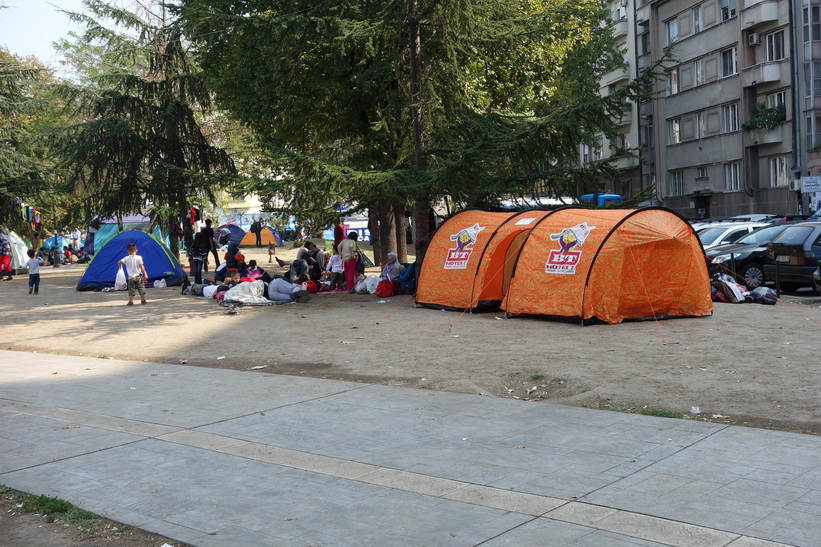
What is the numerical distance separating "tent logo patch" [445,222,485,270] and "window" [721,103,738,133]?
30.3 meters

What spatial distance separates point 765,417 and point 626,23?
→ 1943 inches

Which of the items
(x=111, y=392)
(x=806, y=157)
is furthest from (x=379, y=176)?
(x=806, y=157)

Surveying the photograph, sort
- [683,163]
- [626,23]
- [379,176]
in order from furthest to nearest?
[626,23], [683,163], [379,176]

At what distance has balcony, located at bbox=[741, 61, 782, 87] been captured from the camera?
38812 millimetres

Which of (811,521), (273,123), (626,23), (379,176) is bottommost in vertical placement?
(811,521)

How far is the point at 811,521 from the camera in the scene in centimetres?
481

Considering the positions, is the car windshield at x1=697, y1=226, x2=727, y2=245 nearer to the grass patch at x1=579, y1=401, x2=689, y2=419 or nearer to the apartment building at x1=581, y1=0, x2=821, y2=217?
the apartment building at x1=581, y1=0, x2=821, y2=217

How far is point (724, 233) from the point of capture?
23.7 meters

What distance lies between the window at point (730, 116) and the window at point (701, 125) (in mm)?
1657

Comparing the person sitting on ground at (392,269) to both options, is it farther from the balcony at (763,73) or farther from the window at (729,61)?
the window at (729,61)

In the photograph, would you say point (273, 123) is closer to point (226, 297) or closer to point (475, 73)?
point (475, 73)

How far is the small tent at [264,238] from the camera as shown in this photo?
51.4 metres

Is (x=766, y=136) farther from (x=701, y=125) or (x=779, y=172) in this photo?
(x=701, y=125)

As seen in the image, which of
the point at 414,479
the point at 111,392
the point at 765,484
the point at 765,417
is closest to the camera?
the point at 765,484
